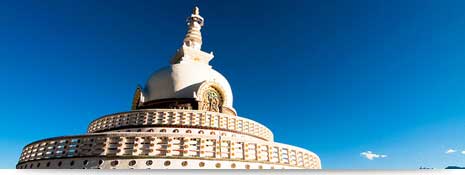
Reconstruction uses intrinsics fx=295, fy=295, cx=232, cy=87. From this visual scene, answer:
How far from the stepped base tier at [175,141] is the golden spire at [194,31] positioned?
807 cm

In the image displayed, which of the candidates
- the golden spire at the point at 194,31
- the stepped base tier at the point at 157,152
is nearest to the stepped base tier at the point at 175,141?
the stepped base tier at the point at 157,152

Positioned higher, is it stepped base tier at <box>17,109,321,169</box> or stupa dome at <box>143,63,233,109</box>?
stupa dome at <box>143,63,233,109</box>

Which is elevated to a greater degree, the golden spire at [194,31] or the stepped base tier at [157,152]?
the golden spire at [194,31]

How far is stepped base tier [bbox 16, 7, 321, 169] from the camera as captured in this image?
16.6 m

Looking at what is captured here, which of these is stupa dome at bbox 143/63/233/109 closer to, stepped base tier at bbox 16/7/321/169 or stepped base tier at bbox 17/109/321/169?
stepped base tier at bbox 16/7/321/169

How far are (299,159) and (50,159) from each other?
50.9 feet

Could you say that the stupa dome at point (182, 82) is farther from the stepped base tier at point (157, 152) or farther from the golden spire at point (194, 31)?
the stepped base tier at point (157, 152)

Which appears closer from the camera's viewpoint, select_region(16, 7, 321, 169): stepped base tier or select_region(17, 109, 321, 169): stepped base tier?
select_region(17, 109, 321, 169): stepped base tier

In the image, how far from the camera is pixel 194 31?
36.7 meters

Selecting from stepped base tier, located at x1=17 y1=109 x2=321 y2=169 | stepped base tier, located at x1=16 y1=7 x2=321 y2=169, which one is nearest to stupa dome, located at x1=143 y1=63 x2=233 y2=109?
stepped base tier, located at x1=16 y1=7 x2=321 y2=169

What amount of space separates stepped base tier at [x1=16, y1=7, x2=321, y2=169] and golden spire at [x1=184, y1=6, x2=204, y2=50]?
8.07 metres

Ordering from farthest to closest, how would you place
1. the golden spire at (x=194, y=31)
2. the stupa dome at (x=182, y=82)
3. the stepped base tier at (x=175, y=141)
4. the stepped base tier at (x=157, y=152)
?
the golden spire at (x=194, y=31) → the stupa dome at (x=182, y=82) → the stepped base tier at (x=175, y=141) → the stepped base tier at (x=157, y=152)

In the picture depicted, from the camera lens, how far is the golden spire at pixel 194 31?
35656 millimetres

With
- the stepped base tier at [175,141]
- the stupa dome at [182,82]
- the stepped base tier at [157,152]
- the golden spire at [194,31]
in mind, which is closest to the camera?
the stepped base tier at [157,152]
